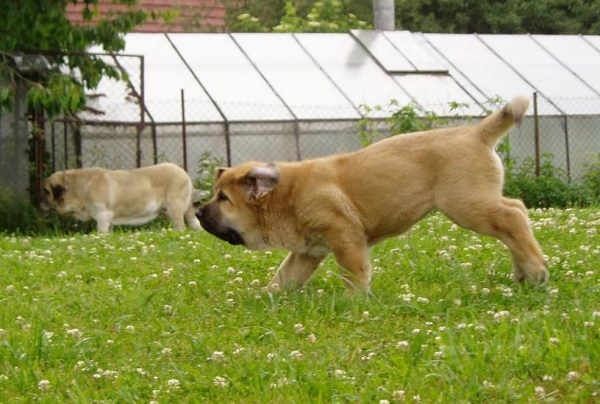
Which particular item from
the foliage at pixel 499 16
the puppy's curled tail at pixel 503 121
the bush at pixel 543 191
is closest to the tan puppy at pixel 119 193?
the bush at pixel 543 191

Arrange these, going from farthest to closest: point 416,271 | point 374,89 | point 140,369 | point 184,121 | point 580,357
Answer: point 374,89, point 184,121, point 416,271, point 140,369, point 580,357

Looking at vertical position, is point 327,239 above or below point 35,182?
above

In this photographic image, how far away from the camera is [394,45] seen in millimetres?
22781

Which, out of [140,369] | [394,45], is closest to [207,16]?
[394,45]

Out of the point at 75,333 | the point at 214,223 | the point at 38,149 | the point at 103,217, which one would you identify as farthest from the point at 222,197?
the point at 38,149

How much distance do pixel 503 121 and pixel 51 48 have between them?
11.1m

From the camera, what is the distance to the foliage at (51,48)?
15008 mm

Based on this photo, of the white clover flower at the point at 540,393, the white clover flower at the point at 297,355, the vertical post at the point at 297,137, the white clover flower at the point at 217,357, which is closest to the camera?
the white clover flower at the point at 540,393

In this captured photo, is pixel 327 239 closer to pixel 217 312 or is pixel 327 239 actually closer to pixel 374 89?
pixel 217 312

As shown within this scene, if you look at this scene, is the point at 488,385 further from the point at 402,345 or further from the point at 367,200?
the point at 367,200

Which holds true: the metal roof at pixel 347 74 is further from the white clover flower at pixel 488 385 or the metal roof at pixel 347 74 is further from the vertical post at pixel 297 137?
the white clover flower at pixel 488 385

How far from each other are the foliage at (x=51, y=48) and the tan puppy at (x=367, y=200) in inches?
308

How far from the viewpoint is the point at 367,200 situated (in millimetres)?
7348

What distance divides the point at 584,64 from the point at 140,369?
1981 cm
